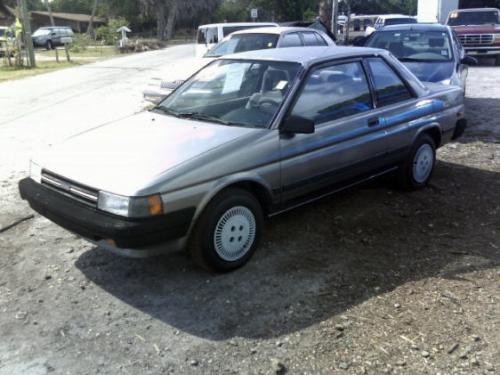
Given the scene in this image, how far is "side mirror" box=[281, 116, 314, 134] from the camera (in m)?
4.04

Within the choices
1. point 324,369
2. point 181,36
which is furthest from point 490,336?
point 181,36

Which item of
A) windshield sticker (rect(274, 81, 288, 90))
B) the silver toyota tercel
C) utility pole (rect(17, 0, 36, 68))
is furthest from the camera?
utility pole (rect(17, 0, 36, 68))

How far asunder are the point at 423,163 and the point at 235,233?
2748mm

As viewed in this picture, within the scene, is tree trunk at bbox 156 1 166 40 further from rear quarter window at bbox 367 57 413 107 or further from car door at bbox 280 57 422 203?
car door at bbox 280 57 422 203

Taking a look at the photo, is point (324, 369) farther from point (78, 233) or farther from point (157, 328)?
point (78, 233)

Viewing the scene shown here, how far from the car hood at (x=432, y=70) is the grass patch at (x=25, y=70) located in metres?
14.8

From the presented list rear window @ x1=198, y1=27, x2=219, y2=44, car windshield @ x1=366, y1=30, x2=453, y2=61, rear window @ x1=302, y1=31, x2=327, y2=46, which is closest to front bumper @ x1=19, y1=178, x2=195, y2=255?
car windshield @ x1=366, y1=30, x2=453, y2=61

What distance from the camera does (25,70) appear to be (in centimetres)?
2167

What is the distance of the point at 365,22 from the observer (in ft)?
113

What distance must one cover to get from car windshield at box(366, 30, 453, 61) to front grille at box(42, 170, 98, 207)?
6.81 metres

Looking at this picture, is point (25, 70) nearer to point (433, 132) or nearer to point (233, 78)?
point (233, 78)

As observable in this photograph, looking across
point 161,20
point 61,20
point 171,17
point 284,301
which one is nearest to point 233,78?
point 284,301

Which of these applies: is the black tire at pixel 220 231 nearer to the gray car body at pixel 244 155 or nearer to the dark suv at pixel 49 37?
the gray car body at pixel 244 155

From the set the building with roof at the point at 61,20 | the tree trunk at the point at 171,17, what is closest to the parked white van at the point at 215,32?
the tree trunk at the point at 171,17
